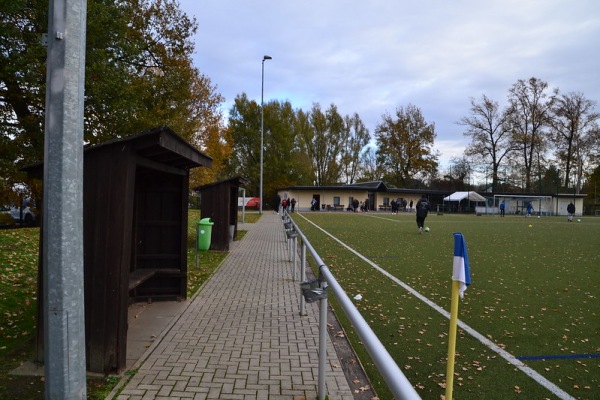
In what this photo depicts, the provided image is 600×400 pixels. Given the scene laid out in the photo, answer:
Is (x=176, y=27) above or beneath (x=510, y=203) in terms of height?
above

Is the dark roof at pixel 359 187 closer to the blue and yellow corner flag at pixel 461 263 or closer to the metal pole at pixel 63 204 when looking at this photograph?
the blue and yellow corner flag at pixel 461 263

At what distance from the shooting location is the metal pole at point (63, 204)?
287cm

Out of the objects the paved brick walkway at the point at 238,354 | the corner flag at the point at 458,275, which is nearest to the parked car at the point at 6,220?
the paved brick walkway at the point at 238,354

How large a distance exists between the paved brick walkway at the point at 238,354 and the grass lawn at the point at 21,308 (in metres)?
0.54

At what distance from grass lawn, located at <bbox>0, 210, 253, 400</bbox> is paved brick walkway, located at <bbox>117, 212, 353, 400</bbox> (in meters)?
0.54

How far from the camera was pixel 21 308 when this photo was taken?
6.73 meters

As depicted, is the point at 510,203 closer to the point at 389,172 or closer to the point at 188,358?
the point at 389,172

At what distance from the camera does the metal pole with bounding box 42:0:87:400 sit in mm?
2873

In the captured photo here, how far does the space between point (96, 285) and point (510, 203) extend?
6538 cm

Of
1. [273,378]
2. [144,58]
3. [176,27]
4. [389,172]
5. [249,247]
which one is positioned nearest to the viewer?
[273,378]

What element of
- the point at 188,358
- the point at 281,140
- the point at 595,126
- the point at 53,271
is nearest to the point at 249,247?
the point at 188,358

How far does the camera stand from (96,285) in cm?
429

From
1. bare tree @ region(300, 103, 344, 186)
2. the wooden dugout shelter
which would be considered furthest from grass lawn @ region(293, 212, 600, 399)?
bare tree @ region(300, 103, 344, 186)

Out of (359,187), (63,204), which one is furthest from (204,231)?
(359,187)
